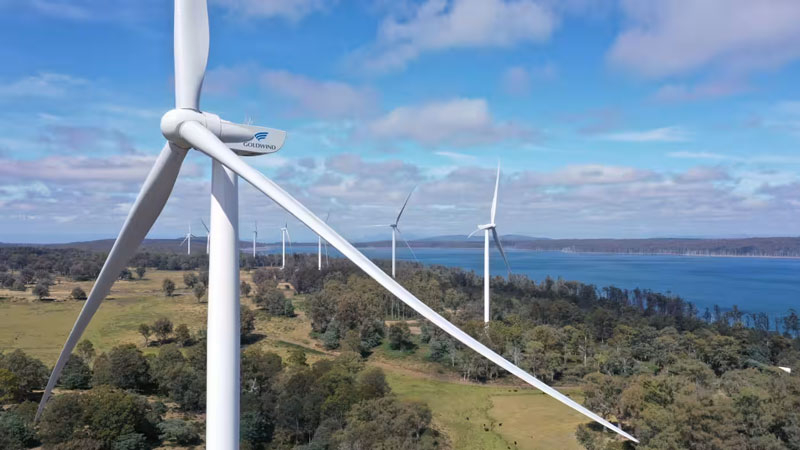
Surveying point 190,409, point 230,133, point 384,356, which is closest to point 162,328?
point 190,409

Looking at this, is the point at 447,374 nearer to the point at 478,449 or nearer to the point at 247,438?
the point at 478,449

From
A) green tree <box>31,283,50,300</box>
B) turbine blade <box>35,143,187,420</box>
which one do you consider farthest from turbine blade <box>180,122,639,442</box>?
green tree <box>31,283,50,300</box>

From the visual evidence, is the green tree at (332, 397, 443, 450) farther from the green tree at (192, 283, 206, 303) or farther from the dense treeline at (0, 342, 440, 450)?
the green tree at (192, 283, 206, 303)

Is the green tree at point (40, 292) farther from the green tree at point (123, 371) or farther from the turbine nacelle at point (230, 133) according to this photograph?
the turbine nacelle at point (230, 133)

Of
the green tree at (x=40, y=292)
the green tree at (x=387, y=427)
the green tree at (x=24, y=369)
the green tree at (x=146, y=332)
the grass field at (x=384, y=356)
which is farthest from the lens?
the green tree at (x=40, y=292)

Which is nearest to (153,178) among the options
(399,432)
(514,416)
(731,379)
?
(399,432)

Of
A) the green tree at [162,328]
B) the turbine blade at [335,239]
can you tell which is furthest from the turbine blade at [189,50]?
the green tree at [162,328]
